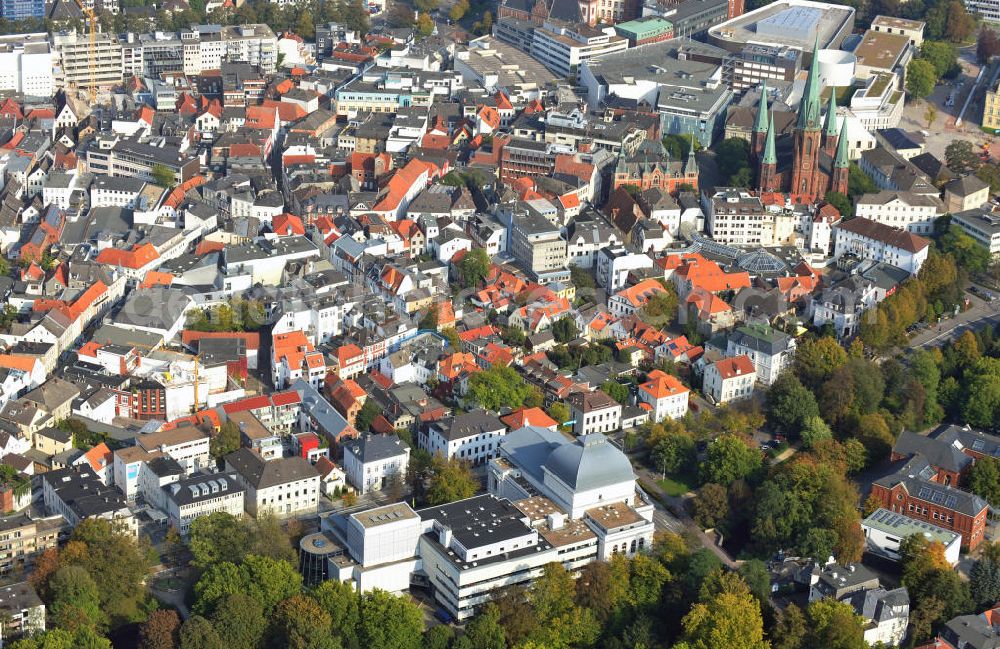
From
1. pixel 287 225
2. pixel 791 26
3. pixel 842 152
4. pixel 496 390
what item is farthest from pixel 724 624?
pixel 791 26

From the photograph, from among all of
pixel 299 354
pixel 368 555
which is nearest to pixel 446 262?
pixel 299 354

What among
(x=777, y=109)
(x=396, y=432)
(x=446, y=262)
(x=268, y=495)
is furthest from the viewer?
(x=777, y=109)

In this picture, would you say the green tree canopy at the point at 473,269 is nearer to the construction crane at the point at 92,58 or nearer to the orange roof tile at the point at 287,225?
the orange roof tile at the point at 287,225

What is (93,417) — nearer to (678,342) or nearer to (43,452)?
(43,452)

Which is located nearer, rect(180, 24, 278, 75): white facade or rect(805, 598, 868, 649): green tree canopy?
rect(805, 598, 868, 649): green tree canopy

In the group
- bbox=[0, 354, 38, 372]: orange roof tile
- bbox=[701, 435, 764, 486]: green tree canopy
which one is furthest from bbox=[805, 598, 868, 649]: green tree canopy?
bbox=[0, 354, 38, 372]: orange roof tile

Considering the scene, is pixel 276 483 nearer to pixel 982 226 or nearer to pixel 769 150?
pixel 769 150

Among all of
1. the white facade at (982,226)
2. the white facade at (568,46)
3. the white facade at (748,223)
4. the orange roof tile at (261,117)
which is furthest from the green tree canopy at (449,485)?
the white facade at (568,46)

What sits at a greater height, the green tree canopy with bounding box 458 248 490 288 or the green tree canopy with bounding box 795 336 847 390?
the green tree canopy with bounding box 458 248 490 288

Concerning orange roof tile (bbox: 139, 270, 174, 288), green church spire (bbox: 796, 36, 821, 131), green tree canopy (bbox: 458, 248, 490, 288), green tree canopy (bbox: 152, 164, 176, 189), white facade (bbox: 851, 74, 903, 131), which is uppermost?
green church spire (bbox: 796, 36, 821, 131)

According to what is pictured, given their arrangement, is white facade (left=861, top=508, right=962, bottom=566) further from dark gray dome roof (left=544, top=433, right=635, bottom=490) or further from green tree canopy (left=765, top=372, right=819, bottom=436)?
dark gray dome roof (left=544, top=433, right=635, bottom=490)

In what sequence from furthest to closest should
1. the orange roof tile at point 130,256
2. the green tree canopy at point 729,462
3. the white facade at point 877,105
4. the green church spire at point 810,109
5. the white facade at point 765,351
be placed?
the white facade at point 877,105, the green church spire at point 810,109, the orange roof tile at point 130,256, the white facade at point 765,351, the green tree canopy at point 729,462
